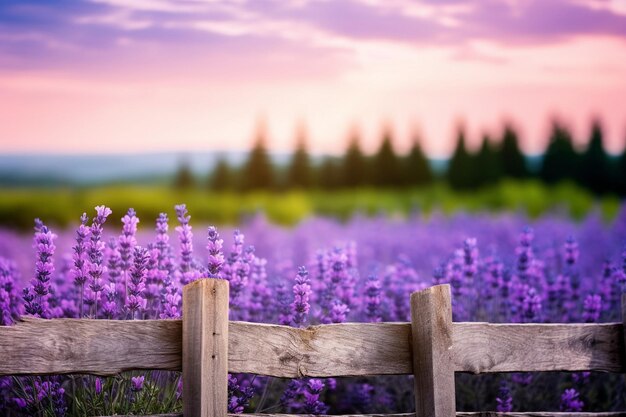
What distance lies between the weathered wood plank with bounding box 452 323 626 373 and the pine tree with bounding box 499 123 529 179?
41.0ft

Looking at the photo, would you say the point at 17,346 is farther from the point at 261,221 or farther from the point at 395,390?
the point at 261,221

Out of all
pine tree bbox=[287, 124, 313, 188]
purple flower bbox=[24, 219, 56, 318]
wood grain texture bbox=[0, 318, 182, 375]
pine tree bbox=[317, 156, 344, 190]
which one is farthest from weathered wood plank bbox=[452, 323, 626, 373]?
pine tree bbox=[317, 156, 344, 190]

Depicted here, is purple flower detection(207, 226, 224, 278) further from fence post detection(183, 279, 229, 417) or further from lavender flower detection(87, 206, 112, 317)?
fence post detection(183, 279, 229, 417)

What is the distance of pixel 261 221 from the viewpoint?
862 cm

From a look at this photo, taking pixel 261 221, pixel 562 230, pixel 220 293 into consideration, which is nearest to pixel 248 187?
pixel 261 221

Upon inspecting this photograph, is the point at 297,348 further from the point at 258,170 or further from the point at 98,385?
the point at 258,170

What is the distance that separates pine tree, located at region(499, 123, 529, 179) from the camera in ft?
52.3

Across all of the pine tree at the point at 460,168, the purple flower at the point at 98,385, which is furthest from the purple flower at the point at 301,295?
the pine tree at the point at 460,168

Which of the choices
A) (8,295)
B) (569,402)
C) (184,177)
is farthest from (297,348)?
(184,177)

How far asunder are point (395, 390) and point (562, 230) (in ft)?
14.2

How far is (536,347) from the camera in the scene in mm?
3502

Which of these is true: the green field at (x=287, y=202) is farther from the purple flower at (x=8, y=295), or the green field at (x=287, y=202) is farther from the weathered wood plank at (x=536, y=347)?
the weathered wood plank at (x=536, y=347)

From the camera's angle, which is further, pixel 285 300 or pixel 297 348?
pixel 285 300

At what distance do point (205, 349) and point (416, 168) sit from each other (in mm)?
14261
